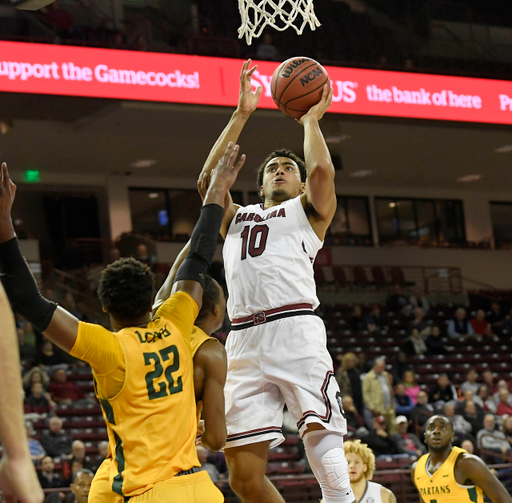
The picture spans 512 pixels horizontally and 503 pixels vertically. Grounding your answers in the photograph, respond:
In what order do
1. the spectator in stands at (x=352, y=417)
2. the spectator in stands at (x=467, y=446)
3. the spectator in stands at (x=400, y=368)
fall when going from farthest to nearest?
the spectator in stands at (x=400, y=368) < the spectator in stands at (x=352, y=417) < the spectator in stands at (x=467, y=446)

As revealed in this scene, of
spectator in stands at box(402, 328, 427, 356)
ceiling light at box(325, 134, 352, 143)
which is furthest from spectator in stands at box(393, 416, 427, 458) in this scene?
ceiling light at box(325, 134, 352, 143)

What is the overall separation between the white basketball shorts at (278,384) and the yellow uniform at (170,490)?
938 mm

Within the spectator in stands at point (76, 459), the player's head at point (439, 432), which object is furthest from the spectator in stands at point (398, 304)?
the player's head at point (439, 432)

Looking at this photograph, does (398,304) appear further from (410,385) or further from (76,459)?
(76,459)

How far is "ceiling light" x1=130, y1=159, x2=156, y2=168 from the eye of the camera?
1817 cm

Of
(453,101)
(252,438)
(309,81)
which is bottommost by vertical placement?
(252,438)

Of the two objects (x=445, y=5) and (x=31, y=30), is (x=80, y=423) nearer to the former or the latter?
(x=31, y=30)

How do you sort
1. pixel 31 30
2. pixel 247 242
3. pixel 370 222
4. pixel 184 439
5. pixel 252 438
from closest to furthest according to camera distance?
pixel 184 439, pixel 252 438, pixel 247 242, pixel 31 30, pixel 370 222

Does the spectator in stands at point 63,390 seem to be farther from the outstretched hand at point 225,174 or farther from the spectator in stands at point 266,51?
the outstretched hand at point 225,174

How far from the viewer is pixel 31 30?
14.4 metres

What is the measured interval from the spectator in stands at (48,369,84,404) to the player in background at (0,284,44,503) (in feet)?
35.6

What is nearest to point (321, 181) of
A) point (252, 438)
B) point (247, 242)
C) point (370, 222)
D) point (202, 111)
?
point (247, 242)

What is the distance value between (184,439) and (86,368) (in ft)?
35.1

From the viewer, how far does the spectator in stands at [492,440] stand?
39.5 feet
